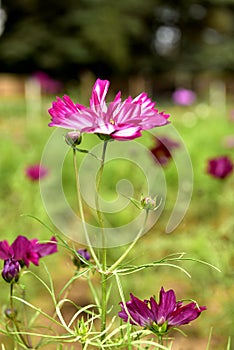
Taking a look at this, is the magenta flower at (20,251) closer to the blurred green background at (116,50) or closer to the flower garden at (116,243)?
the flower garden at (116,243)

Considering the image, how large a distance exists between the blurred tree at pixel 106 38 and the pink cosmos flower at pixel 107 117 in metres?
12.0

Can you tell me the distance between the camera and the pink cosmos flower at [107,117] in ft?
1.53

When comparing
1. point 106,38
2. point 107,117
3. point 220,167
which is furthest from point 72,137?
point 106,38

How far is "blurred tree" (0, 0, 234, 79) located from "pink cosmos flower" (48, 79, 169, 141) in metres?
12.0

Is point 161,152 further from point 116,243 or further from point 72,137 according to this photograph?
point 72,137

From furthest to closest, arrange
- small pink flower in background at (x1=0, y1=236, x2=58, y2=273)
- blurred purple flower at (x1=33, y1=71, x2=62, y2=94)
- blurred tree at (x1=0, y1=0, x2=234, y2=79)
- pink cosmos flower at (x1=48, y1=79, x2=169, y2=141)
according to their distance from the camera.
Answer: blurred tree at (x1=0, y1=0, x2=234, y2=79) < blurred purple flower at (x1=33, y1=71, x2=62, y2=94) < small pink flower in background at (x1=0, y1=236, x2=58, y2=273) < pink cosmos flower at (x1=48, y1=79, x2=169, y2=141)

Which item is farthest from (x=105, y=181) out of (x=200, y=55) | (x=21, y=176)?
(x=200, y=55)

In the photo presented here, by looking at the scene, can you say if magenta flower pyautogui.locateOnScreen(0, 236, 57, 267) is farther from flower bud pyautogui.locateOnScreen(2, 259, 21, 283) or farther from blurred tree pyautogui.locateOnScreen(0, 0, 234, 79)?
blurred tree pyautogui.locateOnScreen(0, 0, 234, 79)

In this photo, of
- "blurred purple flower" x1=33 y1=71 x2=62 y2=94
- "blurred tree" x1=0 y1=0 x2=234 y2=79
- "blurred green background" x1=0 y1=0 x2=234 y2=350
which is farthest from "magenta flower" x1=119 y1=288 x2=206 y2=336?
"blurred tree" x1=0 y1=0 x2=234 y2=79

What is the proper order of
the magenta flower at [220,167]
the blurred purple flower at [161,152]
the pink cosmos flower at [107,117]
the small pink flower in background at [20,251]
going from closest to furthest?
the pink cosmos flower at [107,117], the small pink flower in background at [20,251], the magenta flower at [220,167], the blurred purple flower at [161,152]

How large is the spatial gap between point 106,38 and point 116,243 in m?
11.1

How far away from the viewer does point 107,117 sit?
0.48m

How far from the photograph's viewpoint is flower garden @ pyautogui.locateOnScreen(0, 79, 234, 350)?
1.59ft

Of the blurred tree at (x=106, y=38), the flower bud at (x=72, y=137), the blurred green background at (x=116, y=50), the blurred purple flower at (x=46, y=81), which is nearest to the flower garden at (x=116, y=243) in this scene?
the flower bud at (x=72, y=137)
